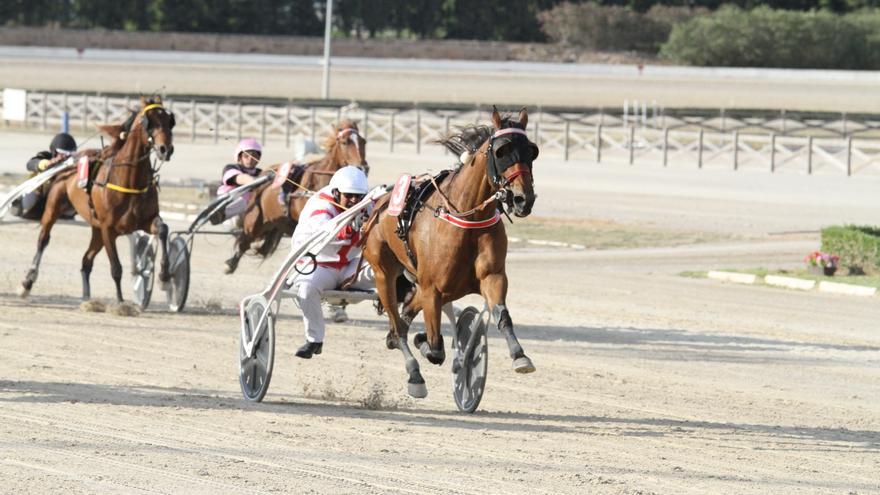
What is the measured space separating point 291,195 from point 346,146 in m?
0.80

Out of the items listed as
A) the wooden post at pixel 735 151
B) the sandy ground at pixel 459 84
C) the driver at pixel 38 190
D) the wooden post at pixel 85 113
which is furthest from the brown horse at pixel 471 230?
the sandy ground at pixel 459 84

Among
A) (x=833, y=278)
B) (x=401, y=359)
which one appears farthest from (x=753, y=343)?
(x=833, y=278)

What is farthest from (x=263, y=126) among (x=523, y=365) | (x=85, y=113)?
(x=523, y=365)

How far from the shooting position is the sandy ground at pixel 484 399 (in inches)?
283

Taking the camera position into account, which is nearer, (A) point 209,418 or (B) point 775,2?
(A) point 209,418

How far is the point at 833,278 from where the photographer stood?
57.6 feet

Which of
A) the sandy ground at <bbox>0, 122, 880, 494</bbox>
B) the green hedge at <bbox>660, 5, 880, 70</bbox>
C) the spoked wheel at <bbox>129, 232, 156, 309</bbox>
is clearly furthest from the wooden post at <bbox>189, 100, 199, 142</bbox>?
the green hedge at <bbox>660, 5, 880, 70</bbox>

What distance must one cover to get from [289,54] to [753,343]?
6240 centimetres

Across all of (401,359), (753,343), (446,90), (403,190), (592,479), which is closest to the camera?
(592,479)

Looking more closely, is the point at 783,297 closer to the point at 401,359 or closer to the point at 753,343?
the point at 753,343

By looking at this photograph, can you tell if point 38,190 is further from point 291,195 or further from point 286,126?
point 286,126

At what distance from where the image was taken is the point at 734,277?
1789 centimetres

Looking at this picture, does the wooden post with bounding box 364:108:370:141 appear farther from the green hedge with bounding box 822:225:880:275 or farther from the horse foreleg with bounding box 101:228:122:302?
the horse foreleg with bounding box 101:228:122:302

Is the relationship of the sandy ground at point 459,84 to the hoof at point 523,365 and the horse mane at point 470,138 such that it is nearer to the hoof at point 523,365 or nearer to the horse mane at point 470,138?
the horse mane at point 470,138
